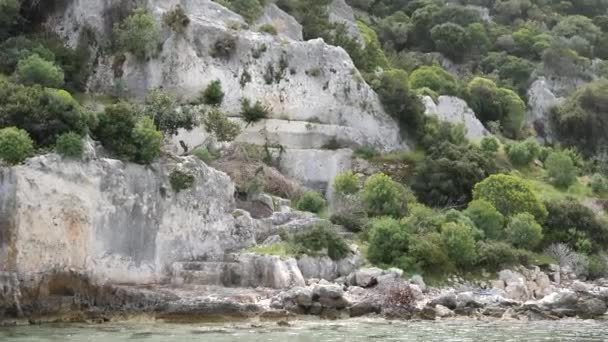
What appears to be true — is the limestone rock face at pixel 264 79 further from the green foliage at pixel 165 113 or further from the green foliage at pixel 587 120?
the green foliage at pixel 587 120

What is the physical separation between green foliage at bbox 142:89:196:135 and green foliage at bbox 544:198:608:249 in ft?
74.8

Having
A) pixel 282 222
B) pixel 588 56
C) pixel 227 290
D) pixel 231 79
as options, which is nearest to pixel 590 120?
pixel 588 56

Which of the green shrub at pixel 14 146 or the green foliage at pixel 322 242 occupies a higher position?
the green shrub at pixel 14 146

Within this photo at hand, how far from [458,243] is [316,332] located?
15.9 meters

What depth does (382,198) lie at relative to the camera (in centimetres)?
4506

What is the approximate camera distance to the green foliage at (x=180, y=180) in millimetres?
35031

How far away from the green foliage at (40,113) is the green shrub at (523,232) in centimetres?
2448

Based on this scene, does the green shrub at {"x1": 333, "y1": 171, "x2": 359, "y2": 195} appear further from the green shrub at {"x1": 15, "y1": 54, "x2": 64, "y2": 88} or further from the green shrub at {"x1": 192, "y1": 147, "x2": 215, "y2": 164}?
the green shrub at {"x1": 15, "y1": 54, "x2": 64, "y2": 88}

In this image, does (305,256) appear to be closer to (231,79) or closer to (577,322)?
(577,322)

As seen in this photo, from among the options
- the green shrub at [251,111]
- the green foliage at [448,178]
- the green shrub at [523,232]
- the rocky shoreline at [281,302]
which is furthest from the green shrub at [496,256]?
the green shrub at [251,111]

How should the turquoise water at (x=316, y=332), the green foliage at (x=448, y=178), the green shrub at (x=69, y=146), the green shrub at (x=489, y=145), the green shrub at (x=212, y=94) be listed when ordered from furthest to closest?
the green shrub at (x=489, y=145), the green foliage at (x=448, y=178), the green shrub at (x=212, y=94), the green shrub at (x=69, y=146), the turquoise water at (x=316, y=332)

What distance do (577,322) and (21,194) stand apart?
22033 mm

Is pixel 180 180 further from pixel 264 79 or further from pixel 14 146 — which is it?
pixel 264 79

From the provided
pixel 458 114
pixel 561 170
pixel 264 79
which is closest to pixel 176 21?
pixel 264 79
